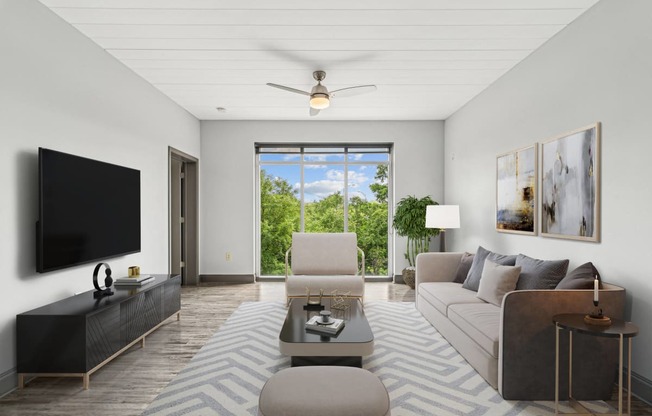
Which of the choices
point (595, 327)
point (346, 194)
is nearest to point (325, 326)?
point (595, 327)

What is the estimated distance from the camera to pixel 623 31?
2.53 metres

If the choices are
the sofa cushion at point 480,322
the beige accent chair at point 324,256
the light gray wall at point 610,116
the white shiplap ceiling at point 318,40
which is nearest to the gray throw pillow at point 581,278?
the light gray wall at point 610,116

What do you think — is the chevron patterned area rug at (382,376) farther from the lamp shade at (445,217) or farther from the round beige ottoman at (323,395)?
the lamp shade at (445,217)

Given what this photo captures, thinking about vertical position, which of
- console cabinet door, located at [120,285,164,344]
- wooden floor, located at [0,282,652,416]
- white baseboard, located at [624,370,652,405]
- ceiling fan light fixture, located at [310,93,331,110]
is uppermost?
ceiling fan light fixture, located at [310,93,331,110]

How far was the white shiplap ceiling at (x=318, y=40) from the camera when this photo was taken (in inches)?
112

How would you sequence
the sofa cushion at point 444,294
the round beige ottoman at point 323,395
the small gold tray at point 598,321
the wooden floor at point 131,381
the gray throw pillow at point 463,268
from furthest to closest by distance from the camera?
1. the gray throw pillow at point 463,268
2. the sofa cushion at point 444,294
3. the wooden floor at point 131,381
4. the small gold tray at point 598,321
5. the round beige ottoman at point 323,395

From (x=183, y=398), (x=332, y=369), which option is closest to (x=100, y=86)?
(x=183, y=398)

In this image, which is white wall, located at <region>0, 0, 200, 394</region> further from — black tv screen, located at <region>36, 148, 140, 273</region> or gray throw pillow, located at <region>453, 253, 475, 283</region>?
gray throw pillow, located at <region>453, 253, 475, 283</region>

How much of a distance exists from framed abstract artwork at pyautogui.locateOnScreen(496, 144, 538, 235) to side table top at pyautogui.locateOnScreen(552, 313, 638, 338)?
1.51 metres

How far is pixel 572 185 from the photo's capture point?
3037mm

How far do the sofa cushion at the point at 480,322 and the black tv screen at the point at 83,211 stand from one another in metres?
3.23

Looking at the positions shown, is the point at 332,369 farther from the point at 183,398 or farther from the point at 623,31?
the point at 623,31

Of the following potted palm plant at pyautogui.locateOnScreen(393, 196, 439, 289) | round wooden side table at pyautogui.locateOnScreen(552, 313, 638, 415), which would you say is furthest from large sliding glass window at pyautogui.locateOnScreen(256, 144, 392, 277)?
round wooden side table at pyautogui.locateOnScreen(552, 313, 638, 415)

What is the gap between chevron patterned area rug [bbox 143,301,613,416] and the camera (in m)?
2.34
